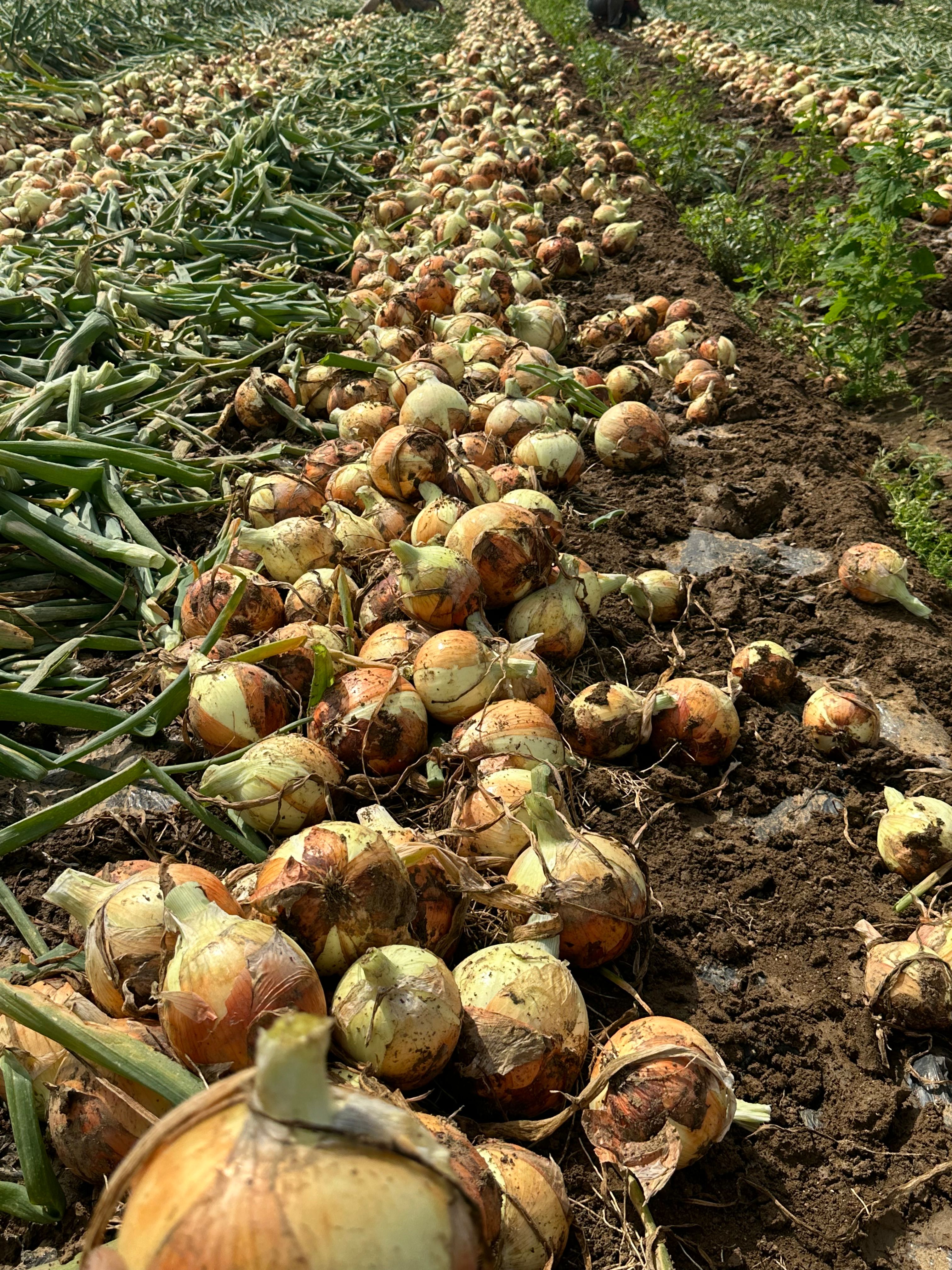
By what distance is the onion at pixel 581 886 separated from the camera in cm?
155

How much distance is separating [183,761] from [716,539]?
6.75 ft

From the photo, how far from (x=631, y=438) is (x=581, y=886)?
2.29 meters

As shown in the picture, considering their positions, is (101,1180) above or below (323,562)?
below

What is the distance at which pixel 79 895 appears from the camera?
4.62ft

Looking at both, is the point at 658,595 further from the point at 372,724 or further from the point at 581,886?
the point at 581,886

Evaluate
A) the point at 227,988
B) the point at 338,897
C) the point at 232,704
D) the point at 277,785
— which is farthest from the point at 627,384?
the point at 227,988

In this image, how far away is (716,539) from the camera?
3152mm

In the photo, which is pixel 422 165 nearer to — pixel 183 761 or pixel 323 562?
pixel 323 562

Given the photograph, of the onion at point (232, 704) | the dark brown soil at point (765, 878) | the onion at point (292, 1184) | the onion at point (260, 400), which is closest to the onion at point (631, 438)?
the dark brown soil at point (765, 878)

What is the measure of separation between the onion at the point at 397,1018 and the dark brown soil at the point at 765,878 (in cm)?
18

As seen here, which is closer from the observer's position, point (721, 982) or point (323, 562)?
point (721, 982)

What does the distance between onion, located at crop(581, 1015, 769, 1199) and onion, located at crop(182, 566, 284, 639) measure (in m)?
1.46

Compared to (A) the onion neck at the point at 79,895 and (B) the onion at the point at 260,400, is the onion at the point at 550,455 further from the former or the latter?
(A) the onion neck at the point at 79,895

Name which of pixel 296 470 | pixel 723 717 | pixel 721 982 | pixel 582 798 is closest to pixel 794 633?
pixel 723 717
